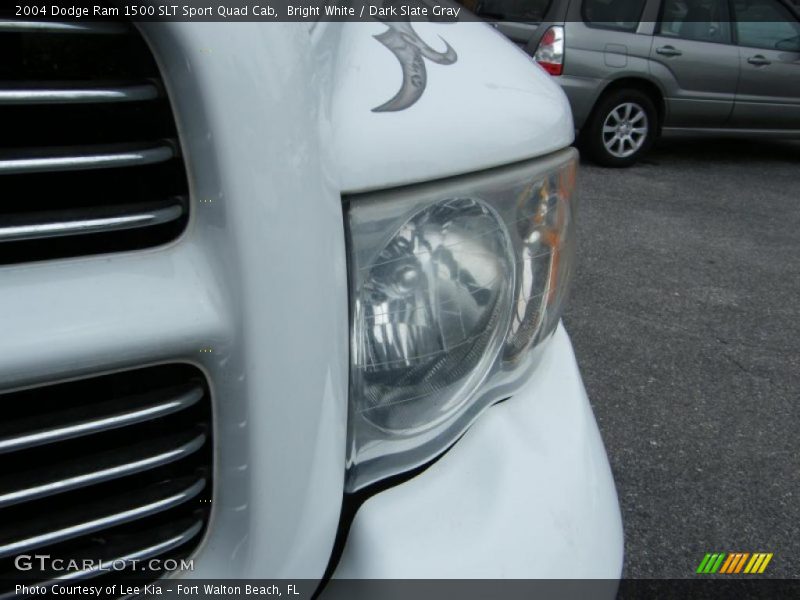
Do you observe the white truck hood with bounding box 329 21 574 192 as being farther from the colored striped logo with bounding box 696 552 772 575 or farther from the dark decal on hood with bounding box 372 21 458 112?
the colored striped logo with bounding box 696 552 772 575

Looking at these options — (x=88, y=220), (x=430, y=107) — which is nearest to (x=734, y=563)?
(x=430, y=107)

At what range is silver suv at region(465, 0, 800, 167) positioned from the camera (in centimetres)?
698

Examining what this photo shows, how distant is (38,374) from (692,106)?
7.67 meters

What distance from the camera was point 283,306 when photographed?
768 millimetres

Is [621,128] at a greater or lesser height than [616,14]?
lesser

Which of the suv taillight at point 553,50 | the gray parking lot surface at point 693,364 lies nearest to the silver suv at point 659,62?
the suv taillight at point 553,50

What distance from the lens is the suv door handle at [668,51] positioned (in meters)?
7.24

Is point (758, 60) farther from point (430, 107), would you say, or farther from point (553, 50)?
point (430, 107)

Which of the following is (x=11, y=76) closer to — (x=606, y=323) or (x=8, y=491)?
(x=8, y=491)

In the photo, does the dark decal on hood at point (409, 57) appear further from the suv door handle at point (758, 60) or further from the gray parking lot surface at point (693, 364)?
the suv door handle at point (758, 60)

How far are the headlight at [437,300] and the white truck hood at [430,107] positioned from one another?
1.3 inches

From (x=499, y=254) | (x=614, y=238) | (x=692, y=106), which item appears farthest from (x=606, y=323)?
(x=692, y=106)

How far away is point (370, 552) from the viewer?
2.99 feet

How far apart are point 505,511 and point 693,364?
282 cm
